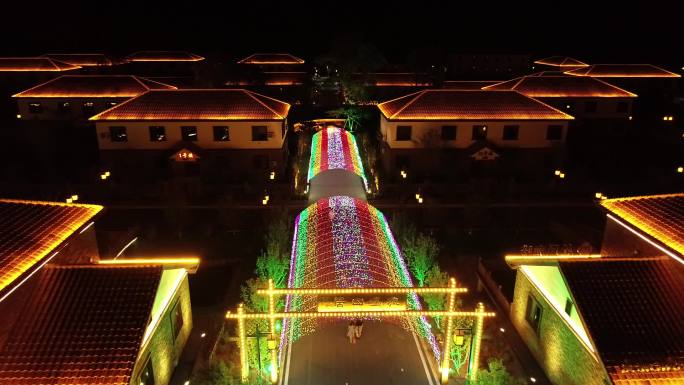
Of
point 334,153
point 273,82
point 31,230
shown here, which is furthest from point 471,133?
point 273,82

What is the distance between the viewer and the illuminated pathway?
15.5 metres

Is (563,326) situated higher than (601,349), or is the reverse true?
(601,349)

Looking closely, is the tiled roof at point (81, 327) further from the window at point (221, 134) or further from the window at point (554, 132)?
the window at point (554, 132)

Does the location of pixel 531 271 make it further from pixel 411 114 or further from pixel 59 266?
pixel 411 114

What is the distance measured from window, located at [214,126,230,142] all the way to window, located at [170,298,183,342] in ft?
61.3

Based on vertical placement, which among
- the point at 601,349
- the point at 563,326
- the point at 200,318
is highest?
the point at 601,349

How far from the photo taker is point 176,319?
53.8 ft

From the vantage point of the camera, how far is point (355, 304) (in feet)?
47.4

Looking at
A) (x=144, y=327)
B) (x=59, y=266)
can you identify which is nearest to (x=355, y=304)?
(x=144, y=327)

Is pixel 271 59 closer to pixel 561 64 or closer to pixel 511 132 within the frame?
pixel 561 64

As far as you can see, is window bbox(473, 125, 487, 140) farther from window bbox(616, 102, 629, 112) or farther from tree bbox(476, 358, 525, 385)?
tree bbox(476, 358, 525, 385)

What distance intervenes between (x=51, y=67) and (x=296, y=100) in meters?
28.4

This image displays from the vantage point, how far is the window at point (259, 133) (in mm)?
33438

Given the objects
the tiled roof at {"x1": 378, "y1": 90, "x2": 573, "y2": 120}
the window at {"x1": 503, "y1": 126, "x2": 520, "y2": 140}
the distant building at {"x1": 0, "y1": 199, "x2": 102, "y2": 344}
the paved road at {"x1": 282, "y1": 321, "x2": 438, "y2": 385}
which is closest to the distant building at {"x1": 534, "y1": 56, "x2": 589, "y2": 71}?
the tiled roof at {"x1": 378, "y1": 90, "x2": 573, "y2": 120}
